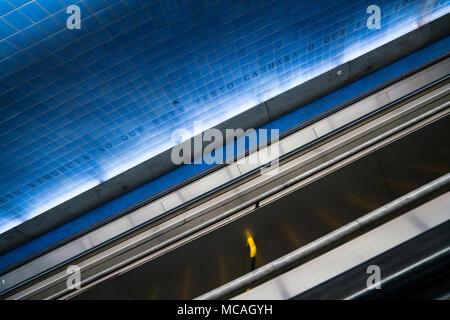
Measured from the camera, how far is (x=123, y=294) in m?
1.78

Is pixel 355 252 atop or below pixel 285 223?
below

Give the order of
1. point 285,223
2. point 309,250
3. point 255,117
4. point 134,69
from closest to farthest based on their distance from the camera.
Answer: point 309,250 → point 285,223 → point 134,69 → point 255,117

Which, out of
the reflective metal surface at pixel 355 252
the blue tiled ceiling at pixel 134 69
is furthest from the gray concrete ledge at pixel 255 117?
the reflective metal surface at pixel 355 252

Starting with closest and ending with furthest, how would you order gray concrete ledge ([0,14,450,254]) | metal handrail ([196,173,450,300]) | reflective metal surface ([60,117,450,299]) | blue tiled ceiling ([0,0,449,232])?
metal handrail ([196,173,450,300]), reflective metal surface ([60,117,450,299]), blue tiled ceiling ([0,0,449,232]), gray concrete ledge ([0,14,450,254])

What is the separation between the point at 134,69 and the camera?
3428 millimetres

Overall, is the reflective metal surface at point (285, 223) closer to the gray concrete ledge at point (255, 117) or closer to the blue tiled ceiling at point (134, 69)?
the gray concrete ledge at point (255, 117)

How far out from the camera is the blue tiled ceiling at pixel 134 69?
294 centimetres

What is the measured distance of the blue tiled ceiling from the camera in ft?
9.64

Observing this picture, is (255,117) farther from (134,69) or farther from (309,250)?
(309,250)

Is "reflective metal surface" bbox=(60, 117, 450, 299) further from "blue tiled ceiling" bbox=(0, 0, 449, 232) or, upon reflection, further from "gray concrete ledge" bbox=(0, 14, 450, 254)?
"blue tiled ceiling" bbox=(0, 0, 449, 232)

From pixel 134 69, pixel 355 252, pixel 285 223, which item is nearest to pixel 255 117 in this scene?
pixel 134 69

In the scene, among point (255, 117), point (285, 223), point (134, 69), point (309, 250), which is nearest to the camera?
point (309, 250)

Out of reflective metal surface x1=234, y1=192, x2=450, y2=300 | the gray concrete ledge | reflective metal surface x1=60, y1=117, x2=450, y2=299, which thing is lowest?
reflective metal surface x1=234, y1=192, x2=450, y2=300

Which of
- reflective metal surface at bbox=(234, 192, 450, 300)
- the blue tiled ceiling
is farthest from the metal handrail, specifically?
the blue tiled ceiling
